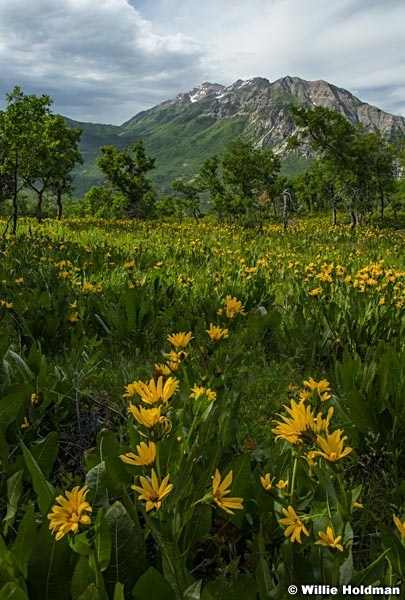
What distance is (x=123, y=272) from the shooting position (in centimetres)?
560

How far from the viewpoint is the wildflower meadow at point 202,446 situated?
3.35ft

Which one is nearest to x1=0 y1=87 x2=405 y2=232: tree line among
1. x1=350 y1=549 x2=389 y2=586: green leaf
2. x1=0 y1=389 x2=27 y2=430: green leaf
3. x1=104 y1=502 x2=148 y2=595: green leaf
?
x1=0 y1=389 x2=27 y2=430: green leaf

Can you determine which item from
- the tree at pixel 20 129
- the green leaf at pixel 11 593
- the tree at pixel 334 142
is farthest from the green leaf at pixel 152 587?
the tree at pixel 334 142

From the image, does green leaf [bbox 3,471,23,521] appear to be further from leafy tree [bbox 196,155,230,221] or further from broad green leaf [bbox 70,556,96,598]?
leafy tree [bbox 196,155,230,221]

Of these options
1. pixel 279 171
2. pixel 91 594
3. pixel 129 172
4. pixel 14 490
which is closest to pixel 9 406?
pixel 14 490

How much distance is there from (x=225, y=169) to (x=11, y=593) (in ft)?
125

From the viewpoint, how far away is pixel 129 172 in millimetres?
33031

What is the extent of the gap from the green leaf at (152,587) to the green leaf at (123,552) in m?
0.14

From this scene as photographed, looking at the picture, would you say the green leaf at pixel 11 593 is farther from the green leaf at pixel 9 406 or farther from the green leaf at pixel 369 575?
the green leaf at pixel 9 406

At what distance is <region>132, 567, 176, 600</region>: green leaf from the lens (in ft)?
3.26

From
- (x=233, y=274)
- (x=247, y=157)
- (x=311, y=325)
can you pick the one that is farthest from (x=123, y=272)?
(x=247, y=157)

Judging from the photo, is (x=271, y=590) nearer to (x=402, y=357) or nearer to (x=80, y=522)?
(x=80, y=522)

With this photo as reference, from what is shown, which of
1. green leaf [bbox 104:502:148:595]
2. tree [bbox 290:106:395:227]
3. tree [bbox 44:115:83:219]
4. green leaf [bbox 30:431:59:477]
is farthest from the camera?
tree [bbox 290:106:395:227]

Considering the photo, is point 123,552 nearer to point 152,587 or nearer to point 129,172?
point 152,587
